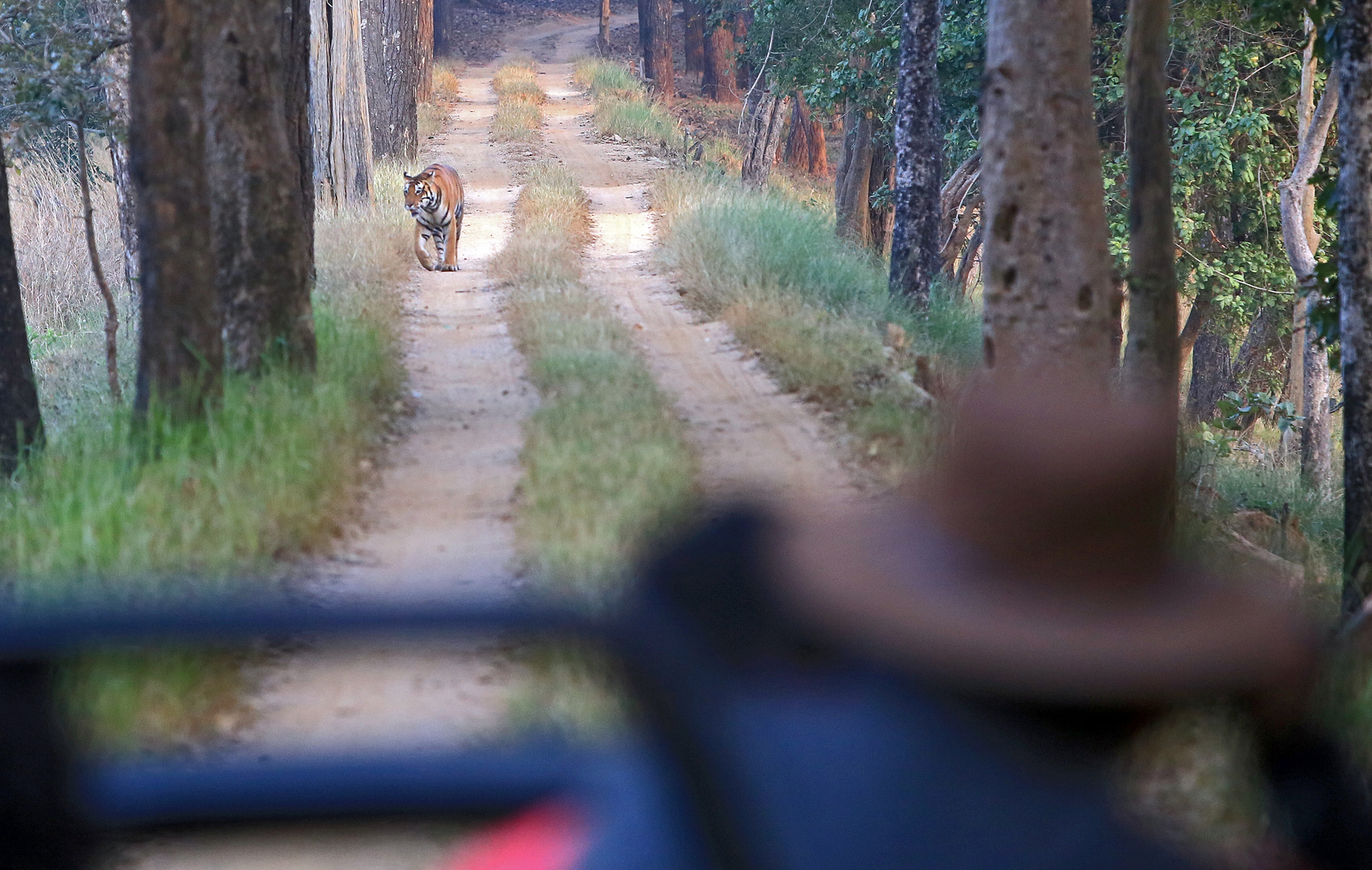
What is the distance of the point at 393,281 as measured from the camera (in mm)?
12633

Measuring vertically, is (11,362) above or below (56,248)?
above

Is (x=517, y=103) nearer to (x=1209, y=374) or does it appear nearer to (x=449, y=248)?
(x=449, y=248)

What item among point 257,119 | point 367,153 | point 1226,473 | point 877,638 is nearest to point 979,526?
point 877,638

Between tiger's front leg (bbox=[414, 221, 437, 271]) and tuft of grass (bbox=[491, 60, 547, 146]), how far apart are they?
1111 cm

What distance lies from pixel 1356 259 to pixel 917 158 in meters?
5.32

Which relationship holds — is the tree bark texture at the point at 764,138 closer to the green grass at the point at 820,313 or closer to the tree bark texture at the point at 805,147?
the green grass at the point at 820,313

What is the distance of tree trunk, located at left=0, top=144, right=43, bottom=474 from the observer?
7.11 m

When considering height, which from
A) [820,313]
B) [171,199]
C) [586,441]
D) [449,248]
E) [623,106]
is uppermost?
[623,106]

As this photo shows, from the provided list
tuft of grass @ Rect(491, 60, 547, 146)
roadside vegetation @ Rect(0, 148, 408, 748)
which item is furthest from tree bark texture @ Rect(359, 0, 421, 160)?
roadside vegetation @ Rect(0, 148, 408, 748)

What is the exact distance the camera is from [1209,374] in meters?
19.5

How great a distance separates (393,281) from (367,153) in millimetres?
4673

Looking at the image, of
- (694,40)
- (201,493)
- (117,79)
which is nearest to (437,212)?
(117,79)

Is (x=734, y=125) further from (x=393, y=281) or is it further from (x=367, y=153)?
(x=393, y=281)

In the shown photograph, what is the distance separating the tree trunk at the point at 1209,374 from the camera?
62.5 feet
